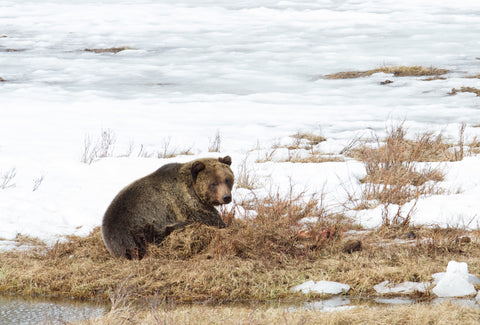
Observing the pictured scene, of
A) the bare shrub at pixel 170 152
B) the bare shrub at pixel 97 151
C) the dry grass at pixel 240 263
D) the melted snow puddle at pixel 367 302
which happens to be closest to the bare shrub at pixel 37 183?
the bare shrub at pixel 97 151

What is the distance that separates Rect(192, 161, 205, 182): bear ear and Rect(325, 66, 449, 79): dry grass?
57.5ft

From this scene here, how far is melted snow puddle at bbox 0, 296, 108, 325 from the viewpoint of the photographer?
17.9 ft

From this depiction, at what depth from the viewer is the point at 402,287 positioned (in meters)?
6.10

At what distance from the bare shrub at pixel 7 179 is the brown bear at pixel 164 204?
13.6 ft

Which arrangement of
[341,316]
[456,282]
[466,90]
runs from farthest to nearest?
[466,90] → [456,282] → [341,316]

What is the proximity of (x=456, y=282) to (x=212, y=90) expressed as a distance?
17.0 meters

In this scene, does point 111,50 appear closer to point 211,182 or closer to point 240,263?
point 211,182

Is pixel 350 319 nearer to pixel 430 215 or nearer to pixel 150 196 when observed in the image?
pixel 150 196

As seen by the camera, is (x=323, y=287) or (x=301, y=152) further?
(x=301, y=152)

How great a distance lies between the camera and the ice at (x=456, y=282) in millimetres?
5855

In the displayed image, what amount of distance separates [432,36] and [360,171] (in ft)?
70.1

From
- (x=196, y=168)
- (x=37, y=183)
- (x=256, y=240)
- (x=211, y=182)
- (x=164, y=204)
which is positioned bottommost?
(x=37, y=183)

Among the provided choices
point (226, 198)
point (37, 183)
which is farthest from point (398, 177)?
point (37, 183)

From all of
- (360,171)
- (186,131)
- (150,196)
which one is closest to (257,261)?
(150,196)
